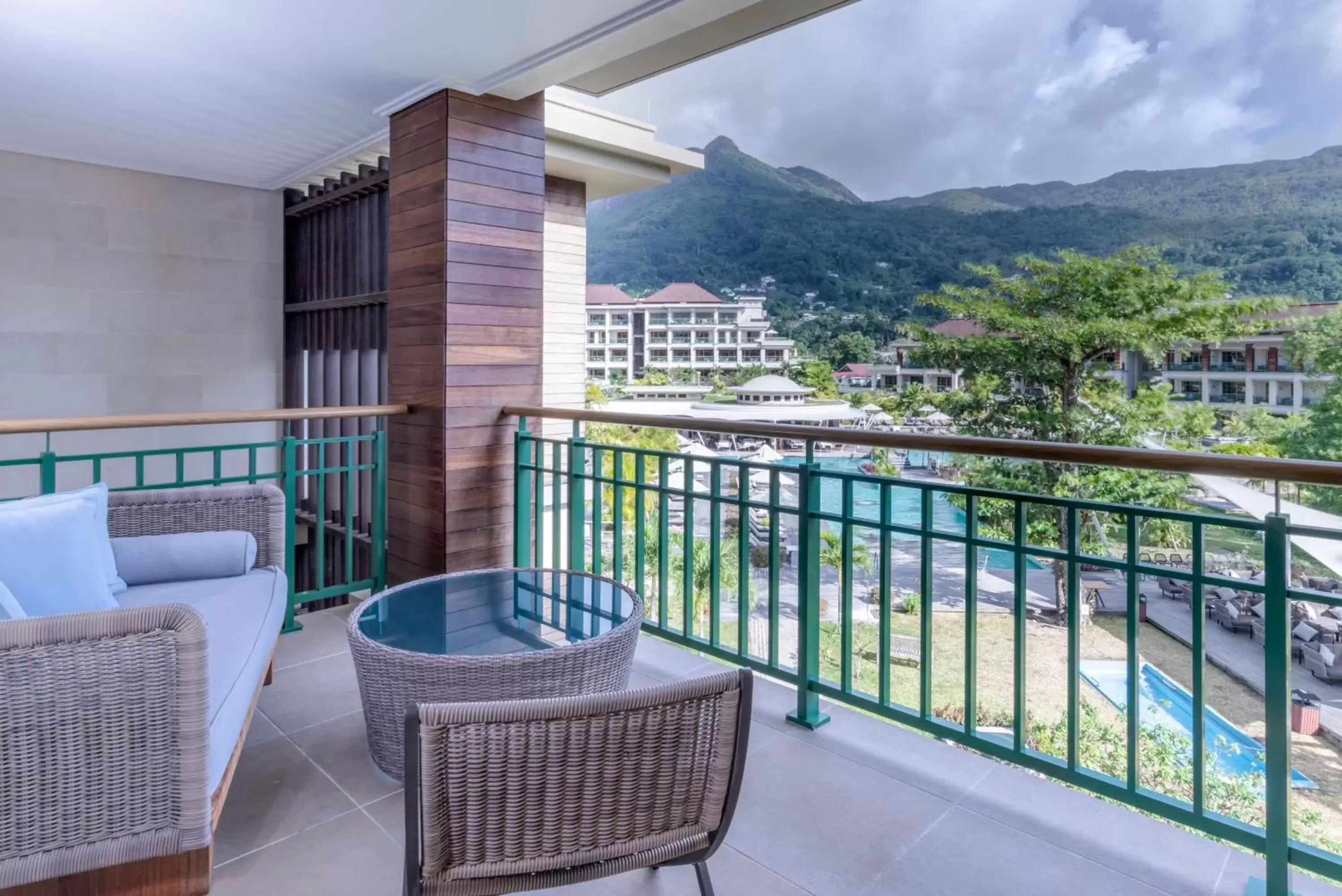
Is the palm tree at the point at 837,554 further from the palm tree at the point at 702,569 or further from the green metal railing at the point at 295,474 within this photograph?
the green metal railing at the point at 295,474

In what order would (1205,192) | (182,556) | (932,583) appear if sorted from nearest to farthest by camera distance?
1. (932,583)
2. (182,556)
3. (1205,192)

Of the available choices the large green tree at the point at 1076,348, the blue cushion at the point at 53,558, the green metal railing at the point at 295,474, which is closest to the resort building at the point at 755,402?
the large green tree at the point at 1076,348

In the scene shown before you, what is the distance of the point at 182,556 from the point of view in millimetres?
2301

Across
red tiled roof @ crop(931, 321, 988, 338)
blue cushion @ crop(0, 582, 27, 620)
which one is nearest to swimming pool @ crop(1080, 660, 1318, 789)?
red tiled roof @ crop(931, 321, 988, 338)

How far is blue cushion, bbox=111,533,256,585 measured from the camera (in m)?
2.25

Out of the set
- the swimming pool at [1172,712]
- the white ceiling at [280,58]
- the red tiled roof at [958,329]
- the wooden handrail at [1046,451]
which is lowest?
the swimming pool at [1172,712]

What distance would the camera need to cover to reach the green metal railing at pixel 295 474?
2.82 meters

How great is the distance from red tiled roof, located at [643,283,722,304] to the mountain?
4917mm

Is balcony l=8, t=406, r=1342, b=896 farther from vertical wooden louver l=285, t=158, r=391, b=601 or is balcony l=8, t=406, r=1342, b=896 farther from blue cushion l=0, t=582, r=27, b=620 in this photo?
vertical wooden louver l=285, t=158, r=391, b=601

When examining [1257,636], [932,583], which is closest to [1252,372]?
[1257,636]

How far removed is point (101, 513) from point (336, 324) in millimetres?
2906

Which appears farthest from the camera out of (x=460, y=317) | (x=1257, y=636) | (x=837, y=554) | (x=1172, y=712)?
(x=837, y=554)

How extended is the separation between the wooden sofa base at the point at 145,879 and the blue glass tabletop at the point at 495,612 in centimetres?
57

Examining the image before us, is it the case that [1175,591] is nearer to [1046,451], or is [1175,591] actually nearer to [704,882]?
[1046,451]
